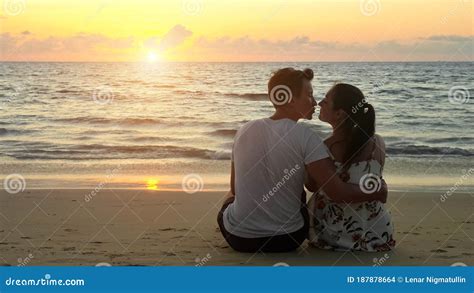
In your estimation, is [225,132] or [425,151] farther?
[225,132]

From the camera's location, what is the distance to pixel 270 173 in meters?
5.16

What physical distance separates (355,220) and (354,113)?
0.85 m

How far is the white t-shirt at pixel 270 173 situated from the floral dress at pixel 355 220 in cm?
20

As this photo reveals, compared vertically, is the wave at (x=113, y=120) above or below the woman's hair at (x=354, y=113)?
below

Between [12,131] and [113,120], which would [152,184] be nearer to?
[12,131]

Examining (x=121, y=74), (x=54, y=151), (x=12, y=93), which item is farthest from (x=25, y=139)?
(x=121, y=74)

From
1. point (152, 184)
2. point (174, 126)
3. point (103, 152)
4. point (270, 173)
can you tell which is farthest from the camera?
point (174, 126)

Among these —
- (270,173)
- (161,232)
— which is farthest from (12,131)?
(270,173)

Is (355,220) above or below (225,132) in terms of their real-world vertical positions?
above

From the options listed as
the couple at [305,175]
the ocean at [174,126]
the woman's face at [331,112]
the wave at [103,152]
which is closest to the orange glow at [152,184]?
the ocean at [174,126]

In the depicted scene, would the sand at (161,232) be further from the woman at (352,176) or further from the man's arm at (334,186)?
the man's arm at (334,186)

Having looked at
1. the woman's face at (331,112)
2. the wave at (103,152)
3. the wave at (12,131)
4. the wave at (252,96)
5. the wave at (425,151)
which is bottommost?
the wave at (252,96)

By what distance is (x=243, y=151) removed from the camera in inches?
204

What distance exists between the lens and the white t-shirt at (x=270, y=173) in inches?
198
